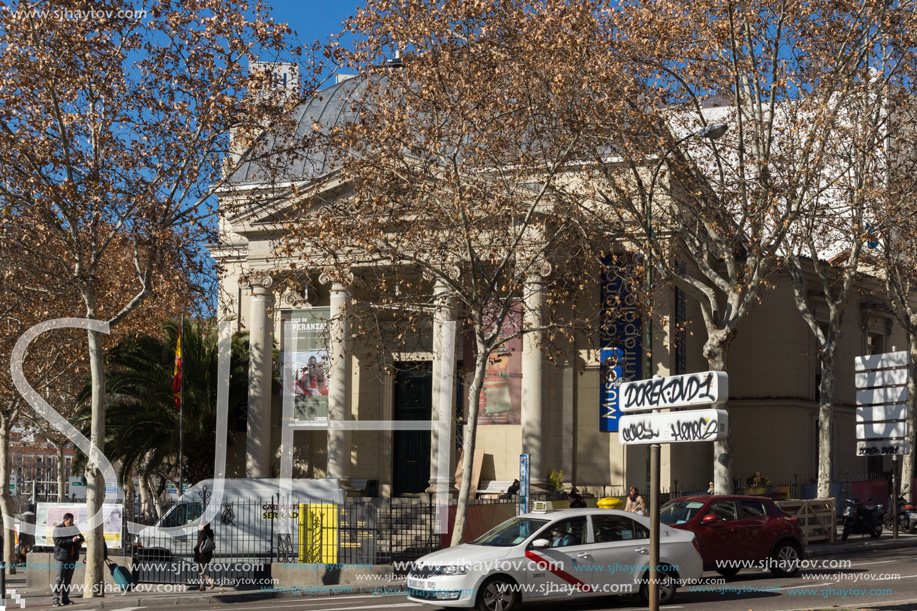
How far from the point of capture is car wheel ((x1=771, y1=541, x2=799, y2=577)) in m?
17.9

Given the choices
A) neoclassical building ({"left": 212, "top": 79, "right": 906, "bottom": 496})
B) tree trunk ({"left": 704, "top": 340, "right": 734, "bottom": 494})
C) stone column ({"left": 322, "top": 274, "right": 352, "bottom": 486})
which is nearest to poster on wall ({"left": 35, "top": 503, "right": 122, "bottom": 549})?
neoclassical building ({"left": 212, "top": 79, "right": 906, "bottom": 496})

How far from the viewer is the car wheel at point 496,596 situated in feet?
44.5

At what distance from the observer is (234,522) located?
21.9 meters

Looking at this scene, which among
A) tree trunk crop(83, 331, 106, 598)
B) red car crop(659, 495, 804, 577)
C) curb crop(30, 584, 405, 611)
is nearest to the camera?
red car crop(659, 495, 804, 577)

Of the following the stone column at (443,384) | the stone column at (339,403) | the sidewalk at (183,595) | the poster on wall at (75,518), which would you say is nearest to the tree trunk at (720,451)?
the stone column at (443,384)

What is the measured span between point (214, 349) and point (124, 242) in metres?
13.6

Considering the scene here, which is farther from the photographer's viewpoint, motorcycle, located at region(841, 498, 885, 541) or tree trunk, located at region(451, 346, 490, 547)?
motorcycle, located at region(841, 498, 885, 541)

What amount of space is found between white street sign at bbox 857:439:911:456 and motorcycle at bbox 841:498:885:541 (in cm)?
426

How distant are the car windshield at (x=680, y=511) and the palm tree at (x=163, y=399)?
17.2 metres

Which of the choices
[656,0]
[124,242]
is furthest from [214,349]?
[656,0]

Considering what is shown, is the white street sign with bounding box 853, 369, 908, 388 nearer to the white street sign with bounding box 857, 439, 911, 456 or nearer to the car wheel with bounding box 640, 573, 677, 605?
the white street sign with bounding box 857, 439, 911, 456

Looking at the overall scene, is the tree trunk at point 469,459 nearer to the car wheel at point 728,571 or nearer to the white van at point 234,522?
the white van at point 234,522

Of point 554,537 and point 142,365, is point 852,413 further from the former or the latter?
point 554,537

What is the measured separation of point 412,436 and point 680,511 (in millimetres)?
18149
